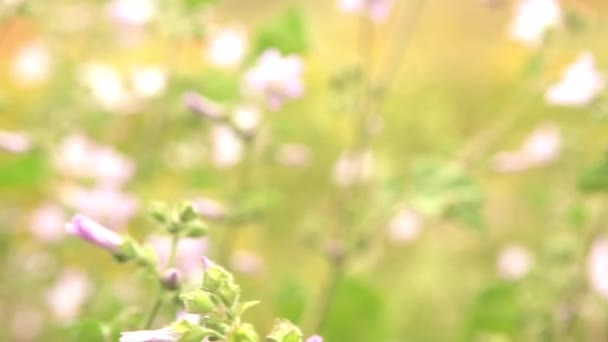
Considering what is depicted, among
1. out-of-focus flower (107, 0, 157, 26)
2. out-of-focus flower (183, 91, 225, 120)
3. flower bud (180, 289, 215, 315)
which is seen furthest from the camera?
out-of-focus flower (107, 0, 157, 26)

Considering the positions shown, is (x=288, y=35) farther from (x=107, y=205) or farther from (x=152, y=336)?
(x=152, y=336)

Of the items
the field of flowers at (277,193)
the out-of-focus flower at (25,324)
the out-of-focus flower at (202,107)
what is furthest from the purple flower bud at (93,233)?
the out-of-focus flower at (25,324)

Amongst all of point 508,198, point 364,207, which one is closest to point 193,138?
point 364,207

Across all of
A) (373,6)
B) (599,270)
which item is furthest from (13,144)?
(599,270)

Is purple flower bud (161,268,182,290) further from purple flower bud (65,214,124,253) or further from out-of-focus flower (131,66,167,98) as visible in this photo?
out-of-focus flower (131,66,167,98)

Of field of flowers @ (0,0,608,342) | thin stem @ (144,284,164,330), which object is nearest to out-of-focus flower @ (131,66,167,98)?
field of flowers @ (0,0,608,342)

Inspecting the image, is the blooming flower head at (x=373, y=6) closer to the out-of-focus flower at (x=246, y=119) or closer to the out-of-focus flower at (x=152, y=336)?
the out-of-focus flower at (x=246, y=119)
